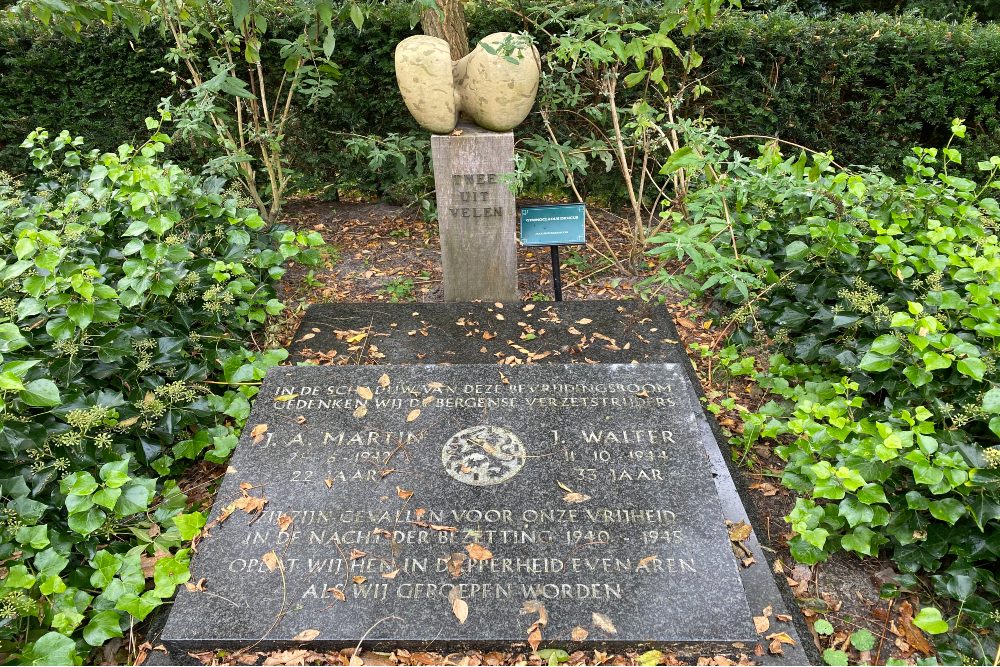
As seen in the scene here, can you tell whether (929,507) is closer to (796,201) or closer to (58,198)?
(796,201)

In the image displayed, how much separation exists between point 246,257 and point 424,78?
5.07ft

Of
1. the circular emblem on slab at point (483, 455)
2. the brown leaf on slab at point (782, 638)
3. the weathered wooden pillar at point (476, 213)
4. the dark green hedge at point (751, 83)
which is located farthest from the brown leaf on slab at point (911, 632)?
the dark green hedge at point (751, 83)

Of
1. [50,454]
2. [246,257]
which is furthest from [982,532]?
[246,257]

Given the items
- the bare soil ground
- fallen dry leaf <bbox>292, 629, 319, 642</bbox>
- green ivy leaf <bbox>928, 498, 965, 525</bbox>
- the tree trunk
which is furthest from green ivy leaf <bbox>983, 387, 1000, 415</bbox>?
the tree trunk

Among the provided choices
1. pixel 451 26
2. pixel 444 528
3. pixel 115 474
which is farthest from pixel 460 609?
pixel 451 26

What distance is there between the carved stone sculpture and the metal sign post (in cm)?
62

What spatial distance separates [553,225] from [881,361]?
2.14 metres

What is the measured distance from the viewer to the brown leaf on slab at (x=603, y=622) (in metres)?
1.94

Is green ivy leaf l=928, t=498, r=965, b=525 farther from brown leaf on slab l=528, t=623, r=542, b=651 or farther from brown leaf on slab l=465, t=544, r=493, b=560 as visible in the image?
brown leaf on slab l=465, t=544, r=493, b=560

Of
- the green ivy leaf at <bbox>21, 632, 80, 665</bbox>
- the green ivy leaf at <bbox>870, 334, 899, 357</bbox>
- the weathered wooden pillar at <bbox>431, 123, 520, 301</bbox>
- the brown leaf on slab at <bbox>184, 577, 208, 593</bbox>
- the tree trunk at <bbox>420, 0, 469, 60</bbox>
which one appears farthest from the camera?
the tree trunk at <bbox>420, 0, 469, 60</bbox>

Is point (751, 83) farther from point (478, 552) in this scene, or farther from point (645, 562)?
point (478, 552)

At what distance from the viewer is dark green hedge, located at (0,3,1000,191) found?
5.29 metres

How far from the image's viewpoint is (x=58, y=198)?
159 inches

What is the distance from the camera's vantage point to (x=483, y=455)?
2.57 meters
